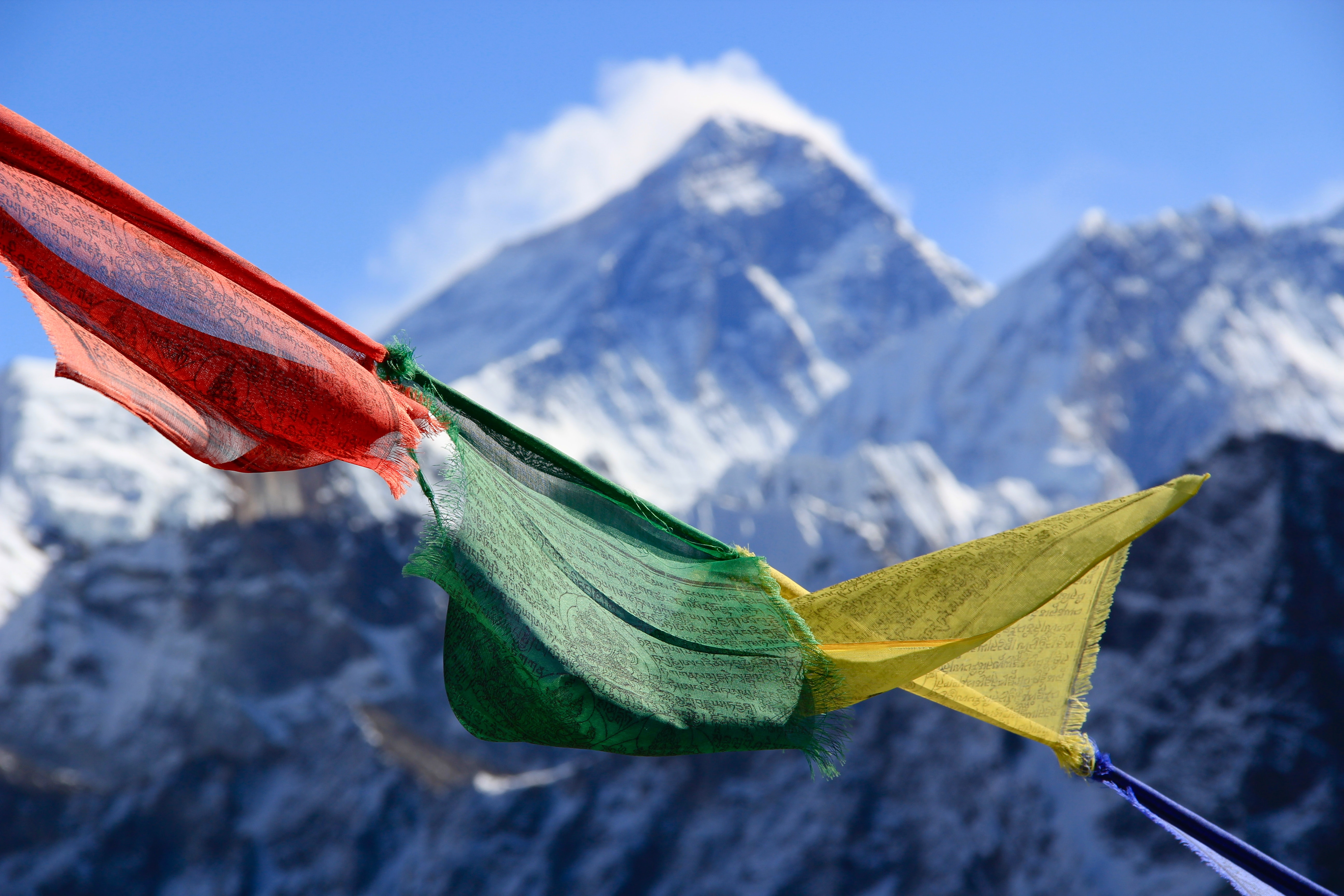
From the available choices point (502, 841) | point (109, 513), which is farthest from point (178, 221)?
point (109, 513)

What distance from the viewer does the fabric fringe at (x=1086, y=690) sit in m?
4.85

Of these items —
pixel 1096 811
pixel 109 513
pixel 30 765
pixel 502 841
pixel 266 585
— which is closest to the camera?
pixel 1096 811

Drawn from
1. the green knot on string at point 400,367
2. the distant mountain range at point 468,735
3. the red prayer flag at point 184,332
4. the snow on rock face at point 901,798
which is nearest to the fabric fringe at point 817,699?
the green knot on string at point 400,367

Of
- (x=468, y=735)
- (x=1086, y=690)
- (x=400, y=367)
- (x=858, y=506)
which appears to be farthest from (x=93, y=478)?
(x=1086, y=690)

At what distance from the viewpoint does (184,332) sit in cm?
432

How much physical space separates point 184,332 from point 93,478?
154043 millimetres

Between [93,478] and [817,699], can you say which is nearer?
[817,699]

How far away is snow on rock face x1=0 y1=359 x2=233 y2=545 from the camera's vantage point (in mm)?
136250

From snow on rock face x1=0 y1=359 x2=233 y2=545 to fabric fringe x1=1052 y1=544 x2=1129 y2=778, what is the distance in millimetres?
135331

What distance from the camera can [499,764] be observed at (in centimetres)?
9369

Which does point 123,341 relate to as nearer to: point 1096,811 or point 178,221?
point 178,221

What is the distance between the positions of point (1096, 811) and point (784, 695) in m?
40.4

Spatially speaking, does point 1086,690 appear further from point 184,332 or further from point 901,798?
point 901,798

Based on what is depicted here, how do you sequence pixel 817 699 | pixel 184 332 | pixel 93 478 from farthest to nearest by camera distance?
pixel 93 478, pixel 817 699, pixel 184 332
